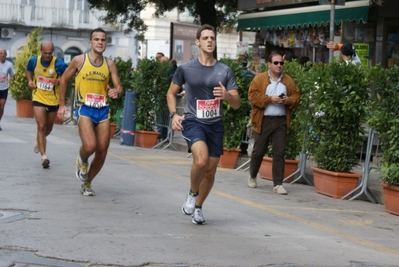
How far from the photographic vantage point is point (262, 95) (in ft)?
41.8

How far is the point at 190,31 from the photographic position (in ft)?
105

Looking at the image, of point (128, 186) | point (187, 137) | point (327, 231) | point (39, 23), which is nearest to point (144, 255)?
point (187, 137)

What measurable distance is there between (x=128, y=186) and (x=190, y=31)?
791 inches

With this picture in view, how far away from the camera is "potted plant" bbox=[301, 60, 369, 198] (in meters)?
12.6

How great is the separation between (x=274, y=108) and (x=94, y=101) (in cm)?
291

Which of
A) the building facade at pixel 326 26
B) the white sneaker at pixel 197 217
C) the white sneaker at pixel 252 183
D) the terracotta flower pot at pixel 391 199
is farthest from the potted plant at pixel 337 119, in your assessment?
the white sneaker at pixel 197 217

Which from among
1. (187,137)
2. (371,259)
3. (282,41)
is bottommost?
(371,259)

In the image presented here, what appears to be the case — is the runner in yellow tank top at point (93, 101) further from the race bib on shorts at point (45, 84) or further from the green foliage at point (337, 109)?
the green foliage at point (337, 109)

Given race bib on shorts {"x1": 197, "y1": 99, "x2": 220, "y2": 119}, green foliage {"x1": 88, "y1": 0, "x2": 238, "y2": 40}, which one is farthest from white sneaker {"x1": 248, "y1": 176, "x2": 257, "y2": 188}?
green foliage {"x1": 88, "y1": 0, "x2": 238, "y2": 40}

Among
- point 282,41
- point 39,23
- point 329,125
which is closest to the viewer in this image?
point 329,125

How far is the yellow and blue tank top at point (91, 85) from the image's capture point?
36.1 feet

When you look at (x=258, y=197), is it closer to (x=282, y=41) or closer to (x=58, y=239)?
(x=58, y=239)

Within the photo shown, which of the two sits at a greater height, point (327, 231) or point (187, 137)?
point (187, 137)

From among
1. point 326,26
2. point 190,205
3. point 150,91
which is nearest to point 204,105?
point 190,205
